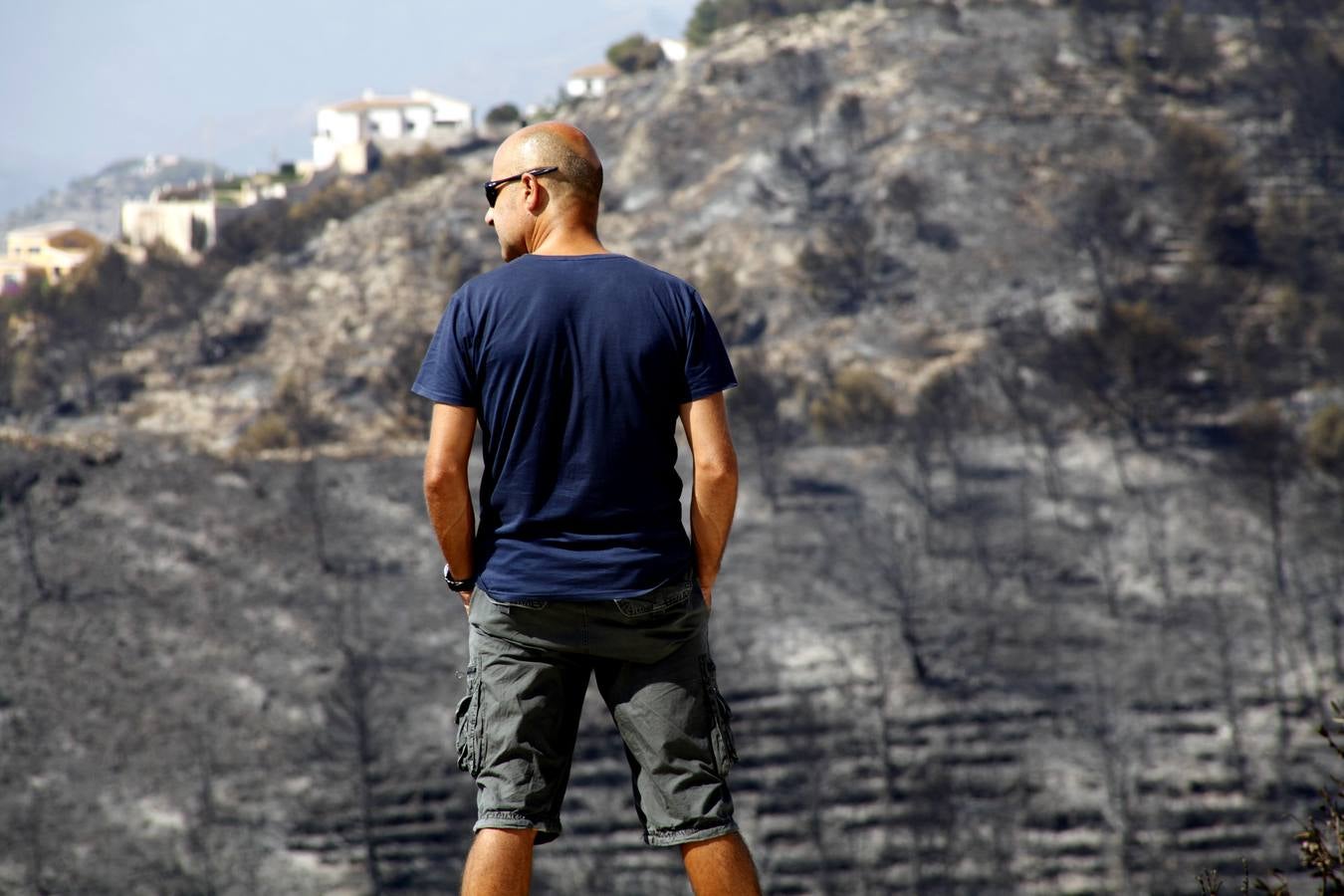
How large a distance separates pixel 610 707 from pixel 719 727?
34cm

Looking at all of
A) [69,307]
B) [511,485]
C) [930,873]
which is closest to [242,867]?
[930,873]

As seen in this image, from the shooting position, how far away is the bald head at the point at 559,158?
17.1 feet

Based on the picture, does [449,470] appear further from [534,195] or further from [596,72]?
[596,72]

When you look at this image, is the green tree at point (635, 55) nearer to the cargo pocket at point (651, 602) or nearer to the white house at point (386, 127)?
the white house at point (386, 127)

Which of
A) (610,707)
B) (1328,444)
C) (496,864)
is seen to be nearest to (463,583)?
(610,707)

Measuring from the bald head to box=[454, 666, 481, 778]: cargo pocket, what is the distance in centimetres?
153

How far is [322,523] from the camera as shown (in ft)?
239

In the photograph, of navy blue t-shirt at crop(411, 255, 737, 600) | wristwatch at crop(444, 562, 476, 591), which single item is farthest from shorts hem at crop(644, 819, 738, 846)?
wristwatch at crop(444, 562, 476, 591)

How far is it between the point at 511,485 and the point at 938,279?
86.6 m

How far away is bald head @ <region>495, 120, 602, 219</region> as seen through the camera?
205 inches

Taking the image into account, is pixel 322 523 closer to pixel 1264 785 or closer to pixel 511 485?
pixel 1264 785

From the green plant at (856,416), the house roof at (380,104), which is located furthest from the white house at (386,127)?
the green plant at (856,416)

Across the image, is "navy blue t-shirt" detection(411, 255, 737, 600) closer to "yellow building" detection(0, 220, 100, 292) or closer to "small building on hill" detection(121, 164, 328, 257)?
"small building on hill" detection(121, 164, 328, 257)

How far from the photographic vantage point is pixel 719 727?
5.10m
